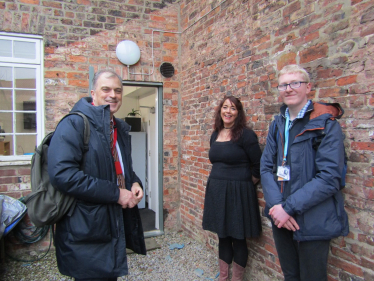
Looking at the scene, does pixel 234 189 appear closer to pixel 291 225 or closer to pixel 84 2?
→ pixel 291 225

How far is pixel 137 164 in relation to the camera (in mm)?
5938

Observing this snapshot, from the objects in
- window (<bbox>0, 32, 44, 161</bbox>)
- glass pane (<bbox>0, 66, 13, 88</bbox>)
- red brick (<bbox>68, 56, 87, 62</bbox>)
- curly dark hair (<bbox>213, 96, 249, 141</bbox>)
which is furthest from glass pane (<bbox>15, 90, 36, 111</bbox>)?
curly dark hair (<bbox>213, 96, 249, 141</bbox>)

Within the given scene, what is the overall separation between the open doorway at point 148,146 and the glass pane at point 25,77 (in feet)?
4.19

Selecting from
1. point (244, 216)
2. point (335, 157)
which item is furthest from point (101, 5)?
point (335, 157)

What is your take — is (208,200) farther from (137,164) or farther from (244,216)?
(137,164)

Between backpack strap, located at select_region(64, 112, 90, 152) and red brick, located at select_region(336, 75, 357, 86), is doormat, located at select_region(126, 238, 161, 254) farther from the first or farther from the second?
red brick, located at select_region(336, 75, 357, 86)

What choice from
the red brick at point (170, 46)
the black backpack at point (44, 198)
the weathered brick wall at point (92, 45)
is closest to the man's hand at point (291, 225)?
the black backpack at point (44, 198)

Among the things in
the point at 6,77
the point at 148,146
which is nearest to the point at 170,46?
the point at 148,146

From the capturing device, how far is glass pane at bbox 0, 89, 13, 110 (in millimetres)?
3789

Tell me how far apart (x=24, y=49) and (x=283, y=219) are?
3929 millimetres

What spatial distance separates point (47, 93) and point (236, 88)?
2.62 m

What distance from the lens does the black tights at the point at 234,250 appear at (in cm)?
276

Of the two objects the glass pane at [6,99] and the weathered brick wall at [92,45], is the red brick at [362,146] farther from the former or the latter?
the glass pane at [6,99]

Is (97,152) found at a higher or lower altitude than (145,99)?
lower
